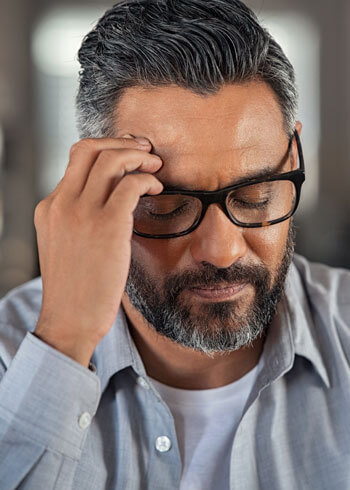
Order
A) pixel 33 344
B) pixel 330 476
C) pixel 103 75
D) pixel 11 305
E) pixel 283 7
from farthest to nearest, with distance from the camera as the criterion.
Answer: pixel 283 7, pixel 11 305, pixel 103 75, pixel 330 476, pixel 33 344

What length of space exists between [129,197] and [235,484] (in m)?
0.53

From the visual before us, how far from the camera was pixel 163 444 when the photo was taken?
1137 millimetres

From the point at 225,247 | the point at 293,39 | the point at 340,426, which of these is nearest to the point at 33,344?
the point at 225,247

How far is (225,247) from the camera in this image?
106 cm

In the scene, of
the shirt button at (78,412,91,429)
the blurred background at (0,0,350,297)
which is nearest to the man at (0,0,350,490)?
the shirt button at (78,412,91,429)

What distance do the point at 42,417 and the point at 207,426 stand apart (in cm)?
37

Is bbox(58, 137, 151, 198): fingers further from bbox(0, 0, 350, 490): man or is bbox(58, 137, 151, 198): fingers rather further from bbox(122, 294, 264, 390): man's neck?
bbox(122, 294, 264, 390): man's neck

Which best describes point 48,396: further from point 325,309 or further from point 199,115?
point 325,309

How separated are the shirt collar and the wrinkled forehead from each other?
13.1 inches

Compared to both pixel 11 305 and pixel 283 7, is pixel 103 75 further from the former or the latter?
pixel 283 7

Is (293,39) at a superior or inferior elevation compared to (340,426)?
superior

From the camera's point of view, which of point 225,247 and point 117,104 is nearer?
point 225,247

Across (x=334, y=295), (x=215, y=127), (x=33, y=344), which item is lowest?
(x=334, y=295)

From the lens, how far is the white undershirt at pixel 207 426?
1.15 m
